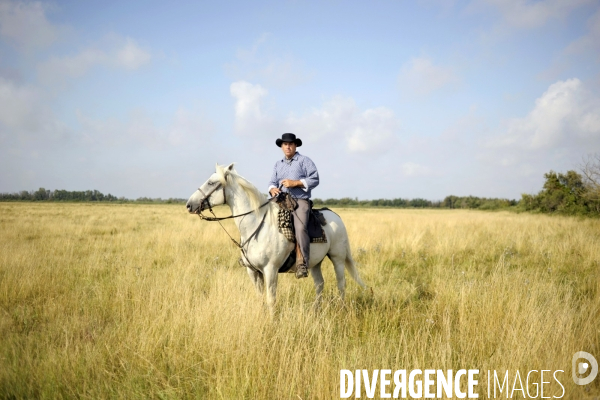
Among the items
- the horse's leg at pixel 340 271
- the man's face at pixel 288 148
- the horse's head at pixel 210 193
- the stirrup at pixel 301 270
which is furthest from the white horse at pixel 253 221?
the man's face at pixel 288 148

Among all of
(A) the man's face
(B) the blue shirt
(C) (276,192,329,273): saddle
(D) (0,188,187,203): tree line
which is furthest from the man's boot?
(D) (0,188,187,203): tree line

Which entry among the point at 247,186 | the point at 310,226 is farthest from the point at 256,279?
the point at 247,186

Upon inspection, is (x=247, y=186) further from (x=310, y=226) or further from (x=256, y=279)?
(x=256, y=279)

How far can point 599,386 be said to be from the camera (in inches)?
109

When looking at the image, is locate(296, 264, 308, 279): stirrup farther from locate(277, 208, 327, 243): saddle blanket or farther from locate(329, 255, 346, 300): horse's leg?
locate(329, 255, 346, 300): horse's leg

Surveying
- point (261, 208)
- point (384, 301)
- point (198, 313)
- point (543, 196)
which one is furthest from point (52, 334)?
point (543, 196)

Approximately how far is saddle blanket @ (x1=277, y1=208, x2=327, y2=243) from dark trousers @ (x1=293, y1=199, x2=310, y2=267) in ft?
0.28

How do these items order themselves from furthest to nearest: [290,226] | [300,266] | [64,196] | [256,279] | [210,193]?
[64,196] → [256,279] → [290,226] → [300,266] → [210,193]

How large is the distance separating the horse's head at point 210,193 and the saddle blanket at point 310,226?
37.4 inches

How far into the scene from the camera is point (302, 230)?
4.57 metres

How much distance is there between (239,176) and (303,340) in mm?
2454

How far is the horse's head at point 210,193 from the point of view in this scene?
4375 millimetres

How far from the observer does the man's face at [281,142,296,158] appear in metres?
4.85

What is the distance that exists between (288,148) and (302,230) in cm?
133
